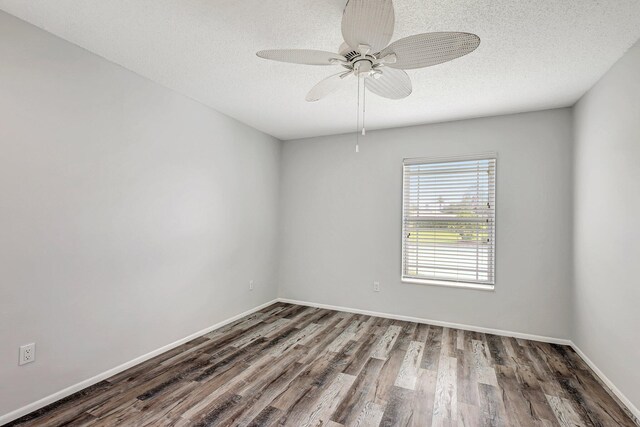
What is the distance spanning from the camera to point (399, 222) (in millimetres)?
3928

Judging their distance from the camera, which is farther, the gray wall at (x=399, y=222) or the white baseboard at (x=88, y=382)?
the gray wall at (x=399, y=222)

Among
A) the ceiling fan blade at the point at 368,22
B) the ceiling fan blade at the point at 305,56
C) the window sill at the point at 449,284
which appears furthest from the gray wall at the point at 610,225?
the ceiling fan blade at the point at 305,56

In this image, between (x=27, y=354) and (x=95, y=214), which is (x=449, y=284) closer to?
(x=95, y=214)

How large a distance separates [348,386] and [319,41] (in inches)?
97.8

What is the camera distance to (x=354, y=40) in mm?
1479

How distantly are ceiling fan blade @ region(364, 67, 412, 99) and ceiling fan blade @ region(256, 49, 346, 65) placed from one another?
306mm

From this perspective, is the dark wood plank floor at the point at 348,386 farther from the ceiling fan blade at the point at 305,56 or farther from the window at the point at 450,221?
the ceiling fan blade at the point at 305,56

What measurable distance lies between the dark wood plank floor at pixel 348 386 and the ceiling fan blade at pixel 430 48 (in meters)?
2.13

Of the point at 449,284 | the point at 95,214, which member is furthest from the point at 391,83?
the point at 449,284

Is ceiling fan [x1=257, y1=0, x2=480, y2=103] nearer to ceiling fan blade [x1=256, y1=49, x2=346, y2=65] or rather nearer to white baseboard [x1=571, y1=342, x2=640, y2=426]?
ceiling fan blade [x1=256, y1=49, x2=346, y2=65]

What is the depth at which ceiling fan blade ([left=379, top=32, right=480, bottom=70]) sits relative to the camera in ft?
4.52

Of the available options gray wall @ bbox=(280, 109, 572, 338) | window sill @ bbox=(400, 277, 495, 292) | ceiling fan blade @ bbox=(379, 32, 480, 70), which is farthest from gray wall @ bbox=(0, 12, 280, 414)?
window sill @ bbox=(400, 277, 495, 292)

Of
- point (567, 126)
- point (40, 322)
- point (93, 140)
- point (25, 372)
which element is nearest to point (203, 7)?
point (93, 140)

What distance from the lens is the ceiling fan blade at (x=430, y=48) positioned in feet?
4.52
